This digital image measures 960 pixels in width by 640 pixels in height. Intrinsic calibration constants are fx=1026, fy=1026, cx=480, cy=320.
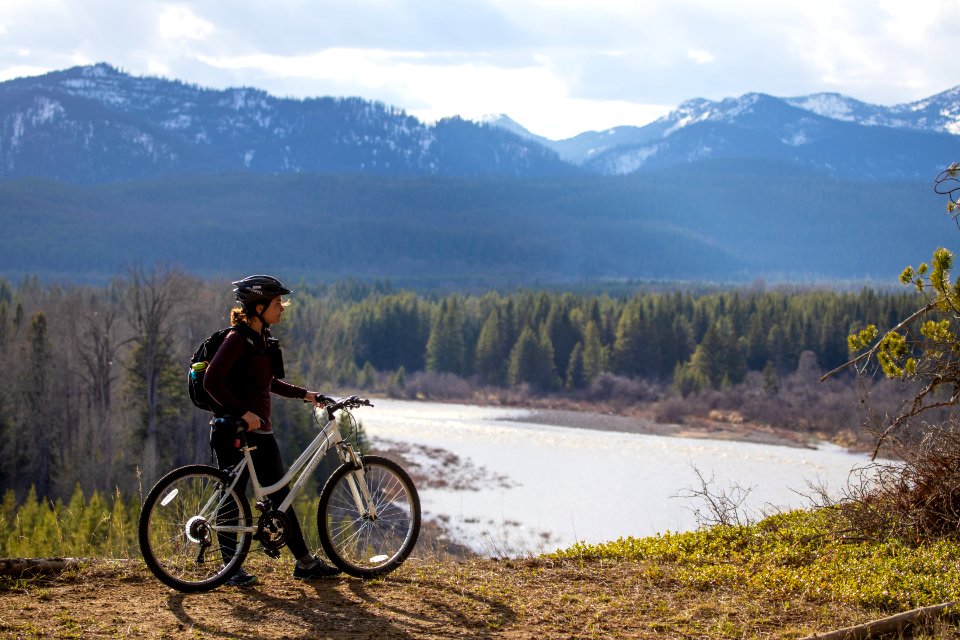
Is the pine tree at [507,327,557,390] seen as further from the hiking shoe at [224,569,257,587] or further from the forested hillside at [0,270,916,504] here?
the hiking shoe at [224,569,257,587]

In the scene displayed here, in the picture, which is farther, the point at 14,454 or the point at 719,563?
the point at 14,454

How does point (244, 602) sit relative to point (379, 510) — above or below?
below

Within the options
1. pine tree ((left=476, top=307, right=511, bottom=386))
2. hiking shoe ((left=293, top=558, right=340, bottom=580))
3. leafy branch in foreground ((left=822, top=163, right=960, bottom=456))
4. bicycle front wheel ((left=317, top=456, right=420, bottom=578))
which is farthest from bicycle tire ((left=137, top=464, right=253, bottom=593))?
pine tree ((left=476, top=307, right=511, bottom=386))

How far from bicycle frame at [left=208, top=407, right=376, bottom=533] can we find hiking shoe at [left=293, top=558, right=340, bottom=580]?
1.70ft

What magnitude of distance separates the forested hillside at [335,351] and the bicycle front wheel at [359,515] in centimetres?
2772

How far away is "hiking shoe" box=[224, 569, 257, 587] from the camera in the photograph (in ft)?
27.7

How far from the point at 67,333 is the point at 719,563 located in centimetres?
6502

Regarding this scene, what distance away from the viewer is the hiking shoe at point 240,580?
843cm

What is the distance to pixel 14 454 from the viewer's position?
50812 mm

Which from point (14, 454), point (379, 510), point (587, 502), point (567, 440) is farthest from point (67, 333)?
point (379, 510)

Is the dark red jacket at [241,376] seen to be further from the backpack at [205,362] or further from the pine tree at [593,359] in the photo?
the pine tree at [593,359]

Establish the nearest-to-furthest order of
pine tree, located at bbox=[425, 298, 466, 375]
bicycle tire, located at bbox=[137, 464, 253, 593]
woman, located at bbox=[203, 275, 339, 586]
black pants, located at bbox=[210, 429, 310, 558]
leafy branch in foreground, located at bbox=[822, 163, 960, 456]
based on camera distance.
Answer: bicycle tire, located at bbox=[137, 464, 253, 593] → woman, located at bbox=[203, 275, 339, 586] → black pants, located at bbox=[210, 429, 310, 558] → leafy branch in foreground, located at bbox=[822, 163, 960, 456] → pine tree, located at bbox=[425, 298, 466, 375]

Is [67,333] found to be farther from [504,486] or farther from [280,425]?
[504,486]

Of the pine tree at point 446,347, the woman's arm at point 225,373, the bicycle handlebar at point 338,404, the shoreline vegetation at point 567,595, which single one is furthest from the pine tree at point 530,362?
the woman's arm at point 225,373
